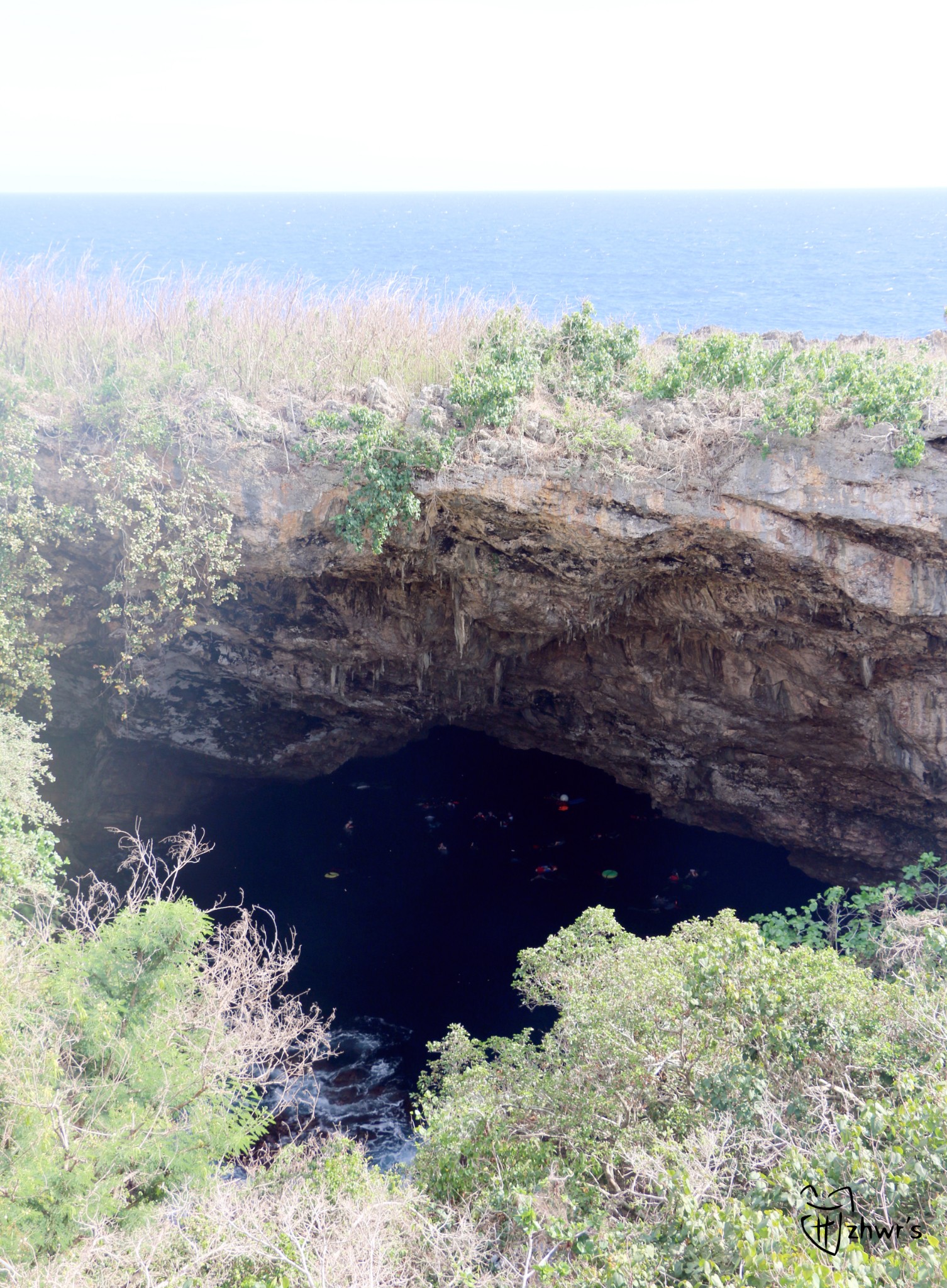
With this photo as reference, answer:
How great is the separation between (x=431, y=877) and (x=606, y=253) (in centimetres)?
7161

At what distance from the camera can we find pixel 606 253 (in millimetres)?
75750

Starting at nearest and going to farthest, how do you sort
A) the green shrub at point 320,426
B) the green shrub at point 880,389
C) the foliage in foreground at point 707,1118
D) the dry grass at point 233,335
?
the foliage in foreground at point 707,1118 → the green shrub at point 880,389 → the green shrub at point 320,426 → the dry grass at point 233,335

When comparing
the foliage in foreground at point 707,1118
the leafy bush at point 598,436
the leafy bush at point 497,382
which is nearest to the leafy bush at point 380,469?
the leafy bush at point 497,382

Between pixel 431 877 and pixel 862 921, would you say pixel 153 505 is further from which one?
pixel 862 921

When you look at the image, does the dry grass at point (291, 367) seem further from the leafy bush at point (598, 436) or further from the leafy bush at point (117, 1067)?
the leafy bush at point (117, 1067)

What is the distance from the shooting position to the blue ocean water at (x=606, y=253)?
153 ft

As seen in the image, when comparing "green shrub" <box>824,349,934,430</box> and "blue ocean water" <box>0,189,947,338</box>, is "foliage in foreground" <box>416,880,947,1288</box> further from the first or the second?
"blue ocean water" <box>0,189,947,338</box>

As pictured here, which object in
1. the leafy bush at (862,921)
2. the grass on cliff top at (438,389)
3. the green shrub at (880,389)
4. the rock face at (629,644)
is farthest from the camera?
the rock face at (629,644)

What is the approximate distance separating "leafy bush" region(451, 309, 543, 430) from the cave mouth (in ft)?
34.1

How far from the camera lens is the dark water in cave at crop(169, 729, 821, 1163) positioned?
15.3m

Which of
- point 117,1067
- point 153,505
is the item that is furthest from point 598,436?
point 117,1067

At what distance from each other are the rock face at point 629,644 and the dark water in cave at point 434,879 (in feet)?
2.59

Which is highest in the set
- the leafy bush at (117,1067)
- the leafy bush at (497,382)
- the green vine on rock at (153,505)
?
the leafy bush at (497,382)

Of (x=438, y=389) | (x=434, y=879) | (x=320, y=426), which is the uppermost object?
(x=438, y=389)
